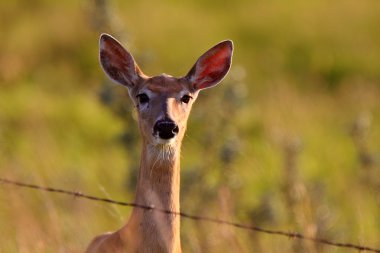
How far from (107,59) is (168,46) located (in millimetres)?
13734

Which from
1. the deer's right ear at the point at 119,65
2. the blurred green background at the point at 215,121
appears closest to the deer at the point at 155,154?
the deer's right ear at the point at 119,65

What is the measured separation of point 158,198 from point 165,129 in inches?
14.3

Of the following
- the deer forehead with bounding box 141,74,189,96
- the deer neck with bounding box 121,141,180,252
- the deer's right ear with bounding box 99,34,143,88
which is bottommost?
the deer neck with bounding box 121,141,180,252

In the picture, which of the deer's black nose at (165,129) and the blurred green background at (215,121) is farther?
the blurred green background at (215,121)

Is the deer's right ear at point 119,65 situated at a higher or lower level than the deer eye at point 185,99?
higher

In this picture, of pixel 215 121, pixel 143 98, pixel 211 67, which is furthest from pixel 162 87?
pixel 215 121

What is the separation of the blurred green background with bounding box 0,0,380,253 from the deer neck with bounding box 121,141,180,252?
35cm

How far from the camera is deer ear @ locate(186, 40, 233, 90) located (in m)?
7.12

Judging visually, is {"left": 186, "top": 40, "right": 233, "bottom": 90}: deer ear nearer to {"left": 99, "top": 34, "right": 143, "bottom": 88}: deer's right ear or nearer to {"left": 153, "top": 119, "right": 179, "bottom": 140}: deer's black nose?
{"left": 99, "top": 34, "right": 143, "bottom": 88}: deer's right ear

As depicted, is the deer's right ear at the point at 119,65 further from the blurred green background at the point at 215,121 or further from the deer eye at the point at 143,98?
the blurred green background at the point at 215,121

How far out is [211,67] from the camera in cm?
721

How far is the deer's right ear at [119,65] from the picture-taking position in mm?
7078

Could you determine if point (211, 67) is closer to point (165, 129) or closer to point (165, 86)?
point (165, 86)

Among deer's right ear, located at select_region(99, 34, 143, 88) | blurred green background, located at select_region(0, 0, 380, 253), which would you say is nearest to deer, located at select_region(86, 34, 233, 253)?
deer's right ear, located at select_region(99, 34, 143, 88)
